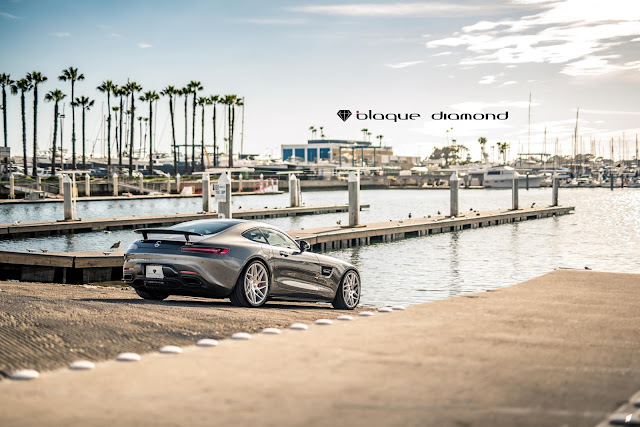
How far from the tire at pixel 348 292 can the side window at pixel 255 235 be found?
209cm

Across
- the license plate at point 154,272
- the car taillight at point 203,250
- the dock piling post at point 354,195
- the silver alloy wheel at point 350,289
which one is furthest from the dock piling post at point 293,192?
the car taillight at point 203,250

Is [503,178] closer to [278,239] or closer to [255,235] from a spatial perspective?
[278,239]

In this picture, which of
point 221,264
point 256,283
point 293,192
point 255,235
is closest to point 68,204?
point 293,192

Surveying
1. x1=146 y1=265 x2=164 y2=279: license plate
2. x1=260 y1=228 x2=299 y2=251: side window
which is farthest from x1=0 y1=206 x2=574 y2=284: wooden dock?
x1=146 y1=265 x2=164 y2=279: license plate

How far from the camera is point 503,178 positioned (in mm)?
175375

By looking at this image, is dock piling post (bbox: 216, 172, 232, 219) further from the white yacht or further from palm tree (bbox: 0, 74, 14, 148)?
the white yacht

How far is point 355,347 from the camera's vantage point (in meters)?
7.21

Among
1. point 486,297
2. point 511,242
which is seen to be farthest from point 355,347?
point 511,242

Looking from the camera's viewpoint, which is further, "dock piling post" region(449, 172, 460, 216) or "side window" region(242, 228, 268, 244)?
"dock piling post" region(449, 172, 460, 216)

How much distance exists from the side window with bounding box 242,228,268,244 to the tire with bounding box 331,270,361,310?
2.09m

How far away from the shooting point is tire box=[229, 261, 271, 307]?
1171 centimetres

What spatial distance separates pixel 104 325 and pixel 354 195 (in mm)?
25063

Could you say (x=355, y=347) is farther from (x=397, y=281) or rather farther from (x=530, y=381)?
(x=397, y=281)

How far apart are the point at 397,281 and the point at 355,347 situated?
14.7 m
